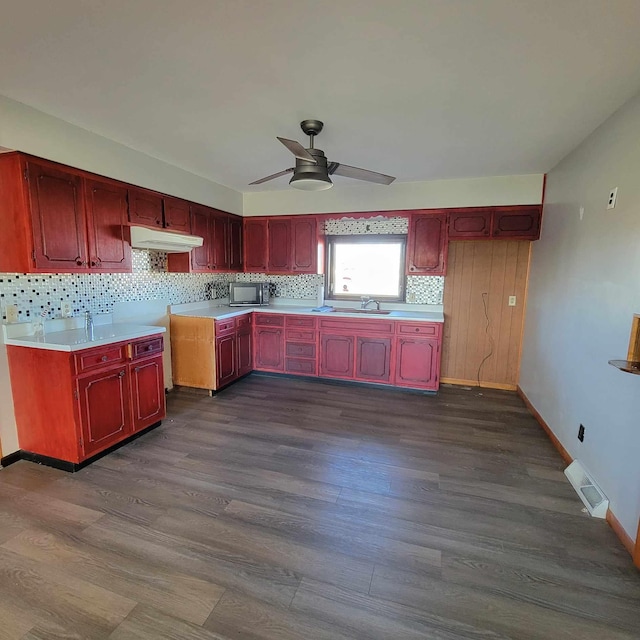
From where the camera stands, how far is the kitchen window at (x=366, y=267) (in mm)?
4566

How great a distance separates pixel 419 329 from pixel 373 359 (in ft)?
2.16

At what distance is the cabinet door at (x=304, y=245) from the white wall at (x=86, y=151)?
1234mm

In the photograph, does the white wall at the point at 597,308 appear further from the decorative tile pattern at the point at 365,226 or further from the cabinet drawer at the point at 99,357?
the cabinet drawer at the point at 99,357

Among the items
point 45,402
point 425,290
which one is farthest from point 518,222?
point 45,402

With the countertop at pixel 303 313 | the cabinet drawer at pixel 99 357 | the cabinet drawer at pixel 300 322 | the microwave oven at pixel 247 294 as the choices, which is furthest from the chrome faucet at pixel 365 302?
the cabinet drawer at pixel 99 357

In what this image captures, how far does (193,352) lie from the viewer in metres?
3.96

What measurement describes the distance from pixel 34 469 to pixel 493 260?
484cm

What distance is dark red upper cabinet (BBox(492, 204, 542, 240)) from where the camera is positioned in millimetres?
3768

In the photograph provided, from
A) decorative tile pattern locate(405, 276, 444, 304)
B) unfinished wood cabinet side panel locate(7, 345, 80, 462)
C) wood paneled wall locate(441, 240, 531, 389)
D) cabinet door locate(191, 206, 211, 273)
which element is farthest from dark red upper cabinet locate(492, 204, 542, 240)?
unfinished wood cabinet side panel locate(7, 345, 80, 462)

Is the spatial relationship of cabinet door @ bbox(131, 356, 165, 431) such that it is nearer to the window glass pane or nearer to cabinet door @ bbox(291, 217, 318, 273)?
cabinet door @ bbox(291, 217, 318, 273)

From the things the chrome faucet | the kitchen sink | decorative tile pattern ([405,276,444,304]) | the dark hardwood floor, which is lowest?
the dark hardwood floor

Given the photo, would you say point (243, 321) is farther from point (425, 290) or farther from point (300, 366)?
point (425, 290)

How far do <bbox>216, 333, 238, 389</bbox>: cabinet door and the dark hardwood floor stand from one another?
99 cm

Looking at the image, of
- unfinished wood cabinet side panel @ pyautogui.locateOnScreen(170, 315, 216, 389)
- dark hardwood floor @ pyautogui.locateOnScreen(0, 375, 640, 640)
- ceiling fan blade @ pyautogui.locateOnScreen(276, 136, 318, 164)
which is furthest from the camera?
unfinished wood cabinet side panel @ pyautogui.locateOnScreen(170, 315, 216, 389)
